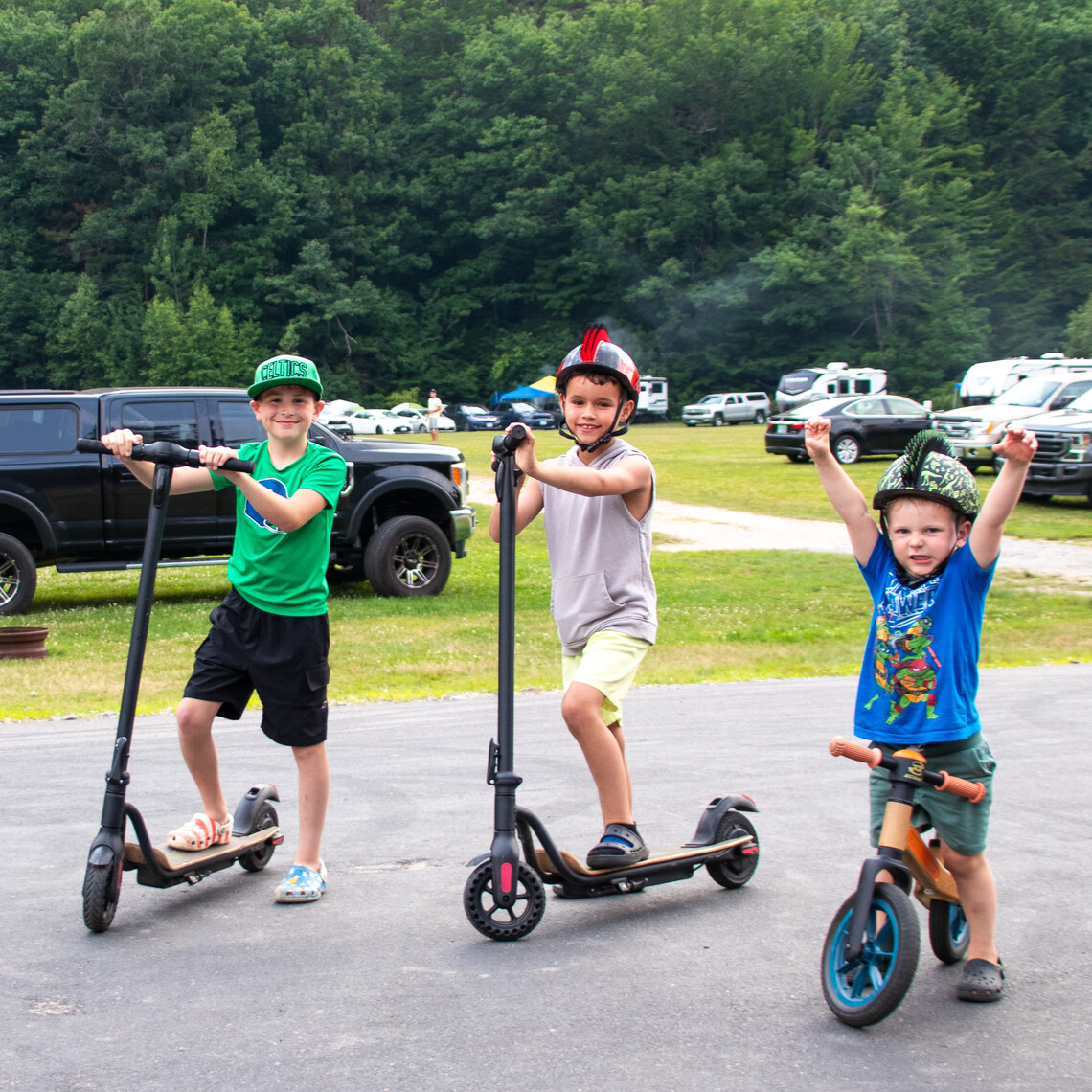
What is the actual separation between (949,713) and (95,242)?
7702 cm

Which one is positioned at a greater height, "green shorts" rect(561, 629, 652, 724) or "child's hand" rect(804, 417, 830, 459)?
"child's hand" rect(804, 417, 830, 459)

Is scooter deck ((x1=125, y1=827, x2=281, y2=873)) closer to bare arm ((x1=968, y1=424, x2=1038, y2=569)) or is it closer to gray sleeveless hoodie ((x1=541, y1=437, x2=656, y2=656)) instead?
gray sleeveless hoodie ((x1=541, y1=437, x2=656, y2=656))

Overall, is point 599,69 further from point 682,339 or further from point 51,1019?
point 51,1019

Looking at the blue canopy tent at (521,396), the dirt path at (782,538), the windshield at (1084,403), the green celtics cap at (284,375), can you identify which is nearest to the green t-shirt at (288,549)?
the green celtics cap at (284,375)

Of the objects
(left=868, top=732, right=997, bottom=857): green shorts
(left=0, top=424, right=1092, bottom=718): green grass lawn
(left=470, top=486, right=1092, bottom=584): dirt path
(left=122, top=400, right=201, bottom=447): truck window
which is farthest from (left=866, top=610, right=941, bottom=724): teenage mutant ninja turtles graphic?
(left=470, top=486, right=1092, bottom=584): dirt path

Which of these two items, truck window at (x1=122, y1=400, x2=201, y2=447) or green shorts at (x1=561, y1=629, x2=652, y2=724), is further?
truck window at (x1=122, y1=400, x2=201, y2=447)

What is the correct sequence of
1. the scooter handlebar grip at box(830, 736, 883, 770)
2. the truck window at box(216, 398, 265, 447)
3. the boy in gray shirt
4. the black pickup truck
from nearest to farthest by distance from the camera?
the scooter handlebar grip at box(830, 736, 883, 770), the boy in gray shirt, the black pickup truck, the truck window at box(216, 398, 265, 447)

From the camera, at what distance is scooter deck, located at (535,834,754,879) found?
4.31m

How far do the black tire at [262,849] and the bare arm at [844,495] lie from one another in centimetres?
238

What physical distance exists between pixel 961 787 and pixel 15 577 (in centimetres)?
1091

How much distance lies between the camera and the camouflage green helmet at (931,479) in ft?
12.3

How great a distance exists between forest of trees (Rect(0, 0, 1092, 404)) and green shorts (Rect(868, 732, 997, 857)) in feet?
222

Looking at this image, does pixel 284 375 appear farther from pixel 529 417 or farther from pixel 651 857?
pixel 529 417

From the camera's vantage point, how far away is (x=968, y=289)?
74.9 metres
